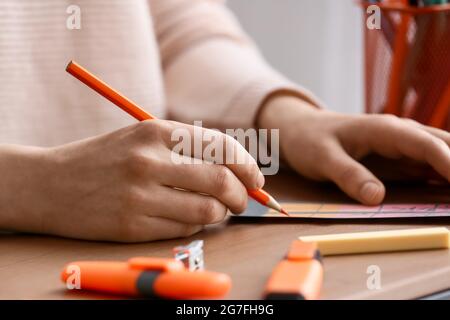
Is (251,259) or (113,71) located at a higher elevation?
(113,71)

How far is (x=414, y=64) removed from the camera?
98 cm

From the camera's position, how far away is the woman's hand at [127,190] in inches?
23.0

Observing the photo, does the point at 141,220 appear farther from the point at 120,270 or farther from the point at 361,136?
the point at 361,136

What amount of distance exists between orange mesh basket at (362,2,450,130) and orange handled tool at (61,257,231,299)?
1.94ft

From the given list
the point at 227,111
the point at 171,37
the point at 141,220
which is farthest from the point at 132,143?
the point at 171,37

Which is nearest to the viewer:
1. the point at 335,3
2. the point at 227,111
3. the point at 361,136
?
the point at 361,136

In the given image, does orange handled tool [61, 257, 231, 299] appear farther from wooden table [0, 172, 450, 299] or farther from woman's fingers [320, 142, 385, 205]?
woman's fingers [320, 142, 385, 205]

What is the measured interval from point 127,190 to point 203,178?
6 cm

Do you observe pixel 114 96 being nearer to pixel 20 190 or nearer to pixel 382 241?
pixel 20 190

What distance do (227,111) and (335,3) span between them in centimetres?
75

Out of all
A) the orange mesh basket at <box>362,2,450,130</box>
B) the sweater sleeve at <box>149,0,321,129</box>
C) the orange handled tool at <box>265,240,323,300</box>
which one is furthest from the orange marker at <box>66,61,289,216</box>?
the orange mesh basket at <box>362,2,450,130</box>

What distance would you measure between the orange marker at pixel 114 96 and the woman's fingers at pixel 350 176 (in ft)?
0.31

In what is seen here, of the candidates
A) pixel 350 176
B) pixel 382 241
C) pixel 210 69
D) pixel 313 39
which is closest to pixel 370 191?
pixel 350 176
